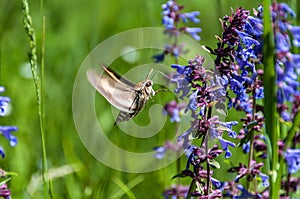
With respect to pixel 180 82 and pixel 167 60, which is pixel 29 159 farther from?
pixel 180 82

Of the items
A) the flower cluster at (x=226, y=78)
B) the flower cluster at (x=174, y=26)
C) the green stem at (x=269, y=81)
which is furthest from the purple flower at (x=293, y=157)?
the flower cluster at (x=174, y=26)

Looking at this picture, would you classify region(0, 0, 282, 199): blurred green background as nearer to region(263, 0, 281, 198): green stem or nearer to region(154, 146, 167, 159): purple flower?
region(154, 146, 167, 159): purple flower

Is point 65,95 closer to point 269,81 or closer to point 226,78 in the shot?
point 226,78

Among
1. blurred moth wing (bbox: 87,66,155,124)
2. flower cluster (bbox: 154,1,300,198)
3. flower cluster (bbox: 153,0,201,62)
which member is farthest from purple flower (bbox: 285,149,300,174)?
flower cluster (bbox: 153,0,201,62)

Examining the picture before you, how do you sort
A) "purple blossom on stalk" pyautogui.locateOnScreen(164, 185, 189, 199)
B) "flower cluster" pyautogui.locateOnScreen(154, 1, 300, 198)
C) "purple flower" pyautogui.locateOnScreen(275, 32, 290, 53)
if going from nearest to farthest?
"purple flower" pyautogui.locateOnScreen(275, 32, 290, 53) < "flower cluster" pyautogui.locateOnScreen(154, 1, 300, 198) < "purple blossom on stalk" pyautogui.locateOnScreen(164, 185, 189, 199)

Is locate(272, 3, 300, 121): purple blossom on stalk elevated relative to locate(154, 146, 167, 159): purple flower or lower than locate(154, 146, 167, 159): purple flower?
elevated

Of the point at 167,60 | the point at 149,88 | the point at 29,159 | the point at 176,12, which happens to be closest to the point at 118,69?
the point at 167,60
